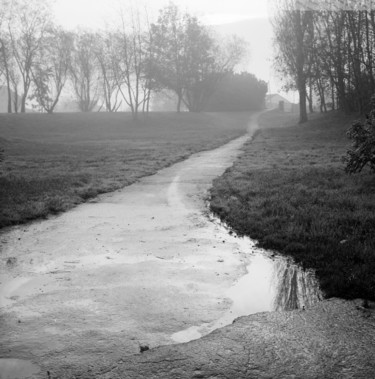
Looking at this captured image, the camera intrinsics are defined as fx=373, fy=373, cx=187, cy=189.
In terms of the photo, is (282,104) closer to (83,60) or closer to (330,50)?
(83,60)

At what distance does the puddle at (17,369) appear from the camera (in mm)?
2521

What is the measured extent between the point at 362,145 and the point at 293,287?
234 inches

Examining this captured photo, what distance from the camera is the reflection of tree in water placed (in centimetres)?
364

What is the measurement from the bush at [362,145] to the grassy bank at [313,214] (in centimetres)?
36

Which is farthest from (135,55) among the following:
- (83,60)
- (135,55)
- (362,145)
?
(362,145)

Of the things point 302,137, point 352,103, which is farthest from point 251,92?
point 302,137

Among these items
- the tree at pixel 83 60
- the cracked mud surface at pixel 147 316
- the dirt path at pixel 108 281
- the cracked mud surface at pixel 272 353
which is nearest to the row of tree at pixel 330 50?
the dirt path at pixel 108 281

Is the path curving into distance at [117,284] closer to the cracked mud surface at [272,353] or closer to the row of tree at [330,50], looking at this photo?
the cracked mud surface at [272,353]

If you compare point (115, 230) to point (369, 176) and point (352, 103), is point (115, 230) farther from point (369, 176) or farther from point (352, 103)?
point (352, 103)

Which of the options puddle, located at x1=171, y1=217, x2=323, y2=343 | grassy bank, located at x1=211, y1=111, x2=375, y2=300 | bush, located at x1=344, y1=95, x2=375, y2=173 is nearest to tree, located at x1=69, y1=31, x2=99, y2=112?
grassy bank, located at x1=211, y1=111, x2=375, y2=300

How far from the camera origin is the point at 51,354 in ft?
8.98

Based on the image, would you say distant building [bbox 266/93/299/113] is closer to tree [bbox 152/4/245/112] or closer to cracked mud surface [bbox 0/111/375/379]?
tree [bbox 152/4/245/112]

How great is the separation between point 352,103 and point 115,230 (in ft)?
82.7

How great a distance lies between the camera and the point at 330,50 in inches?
1016
